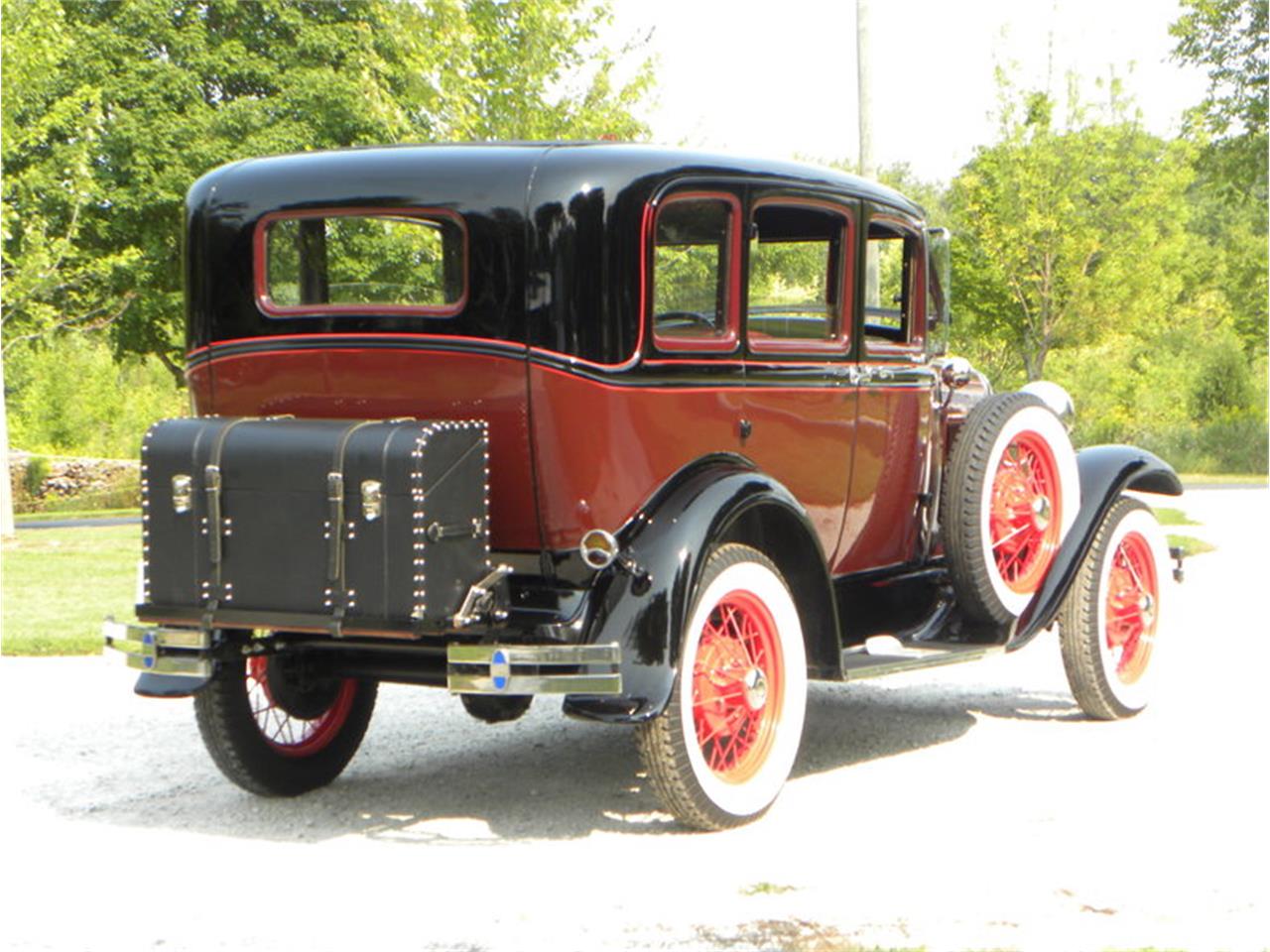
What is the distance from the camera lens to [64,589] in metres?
14.3

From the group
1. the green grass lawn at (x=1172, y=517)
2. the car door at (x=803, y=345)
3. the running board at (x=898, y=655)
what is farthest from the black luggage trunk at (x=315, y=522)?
the green grass lawn at (x=1172, y=517)

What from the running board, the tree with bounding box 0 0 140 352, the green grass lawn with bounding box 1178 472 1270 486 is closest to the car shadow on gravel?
the running board

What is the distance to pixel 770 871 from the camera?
5.21 metres

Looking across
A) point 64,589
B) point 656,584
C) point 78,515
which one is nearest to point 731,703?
point 656,584

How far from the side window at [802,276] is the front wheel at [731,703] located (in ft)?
3.10

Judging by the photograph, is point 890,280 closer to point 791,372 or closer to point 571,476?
point 791,372

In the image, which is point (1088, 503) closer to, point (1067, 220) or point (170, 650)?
point (170, 650)

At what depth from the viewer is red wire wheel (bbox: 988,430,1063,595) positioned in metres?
7.24

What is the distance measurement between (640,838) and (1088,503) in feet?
9.30

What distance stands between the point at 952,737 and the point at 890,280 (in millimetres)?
2000

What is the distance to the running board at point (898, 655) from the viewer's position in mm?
6340

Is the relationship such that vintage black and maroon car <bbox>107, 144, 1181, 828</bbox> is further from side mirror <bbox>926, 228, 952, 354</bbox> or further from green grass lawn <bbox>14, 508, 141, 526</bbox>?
green grass lawn <bbox>14, 508, 141, 526</bbox>

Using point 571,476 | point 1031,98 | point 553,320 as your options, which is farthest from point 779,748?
point 1031,98

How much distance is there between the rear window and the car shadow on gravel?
5.86 ft
